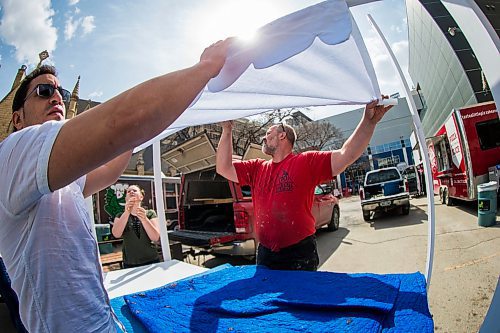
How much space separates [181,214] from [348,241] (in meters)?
4.87

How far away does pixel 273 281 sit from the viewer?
75.7 inches

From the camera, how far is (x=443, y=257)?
16.8 ft

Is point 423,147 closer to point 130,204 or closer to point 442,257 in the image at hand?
point 130,204

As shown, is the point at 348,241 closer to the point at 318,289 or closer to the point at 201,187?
the point at 201,187

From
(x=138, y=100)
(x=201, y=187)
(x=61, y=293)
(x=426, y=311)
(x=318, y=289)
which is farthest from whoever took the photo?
(x=201, y=187)

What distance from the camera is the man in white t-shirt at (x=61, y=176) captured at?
0.52 m

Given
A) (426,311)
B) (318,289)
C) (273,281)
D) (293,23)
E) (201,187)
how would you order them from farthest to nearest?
(201,187) → (273,281) → (318,289) → (293,23) → (426,311)

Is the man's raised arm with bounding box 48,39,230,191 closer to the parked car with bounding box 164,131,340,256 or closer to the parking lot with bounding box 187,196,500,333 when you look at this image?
the parking lot with bounding box 187,196,500,333

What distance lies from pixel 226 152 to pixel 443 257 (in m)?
4.98

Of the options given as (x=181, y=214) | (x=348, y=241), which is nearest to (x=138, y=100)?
(x=181, y=214)

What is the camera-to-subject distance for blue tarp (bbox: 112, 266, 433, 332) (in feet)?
4.20

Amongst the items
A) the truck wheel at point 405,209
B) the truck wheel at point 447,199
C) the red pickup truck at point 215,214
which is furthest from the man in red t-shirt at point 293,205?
the truck wheel at point 447,199

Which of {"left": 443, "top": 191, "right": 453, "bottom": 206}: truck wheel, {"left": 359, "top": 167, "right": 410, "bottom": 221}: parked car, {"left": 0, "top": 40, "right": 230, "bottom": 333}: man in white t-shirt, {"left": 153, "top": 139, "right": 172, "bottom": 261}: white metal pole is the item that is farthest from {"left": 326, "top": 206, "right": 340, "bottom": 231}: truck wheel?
{"left": 0, "top": 40, "right": 230, "bottom": 333}: man in white t-shirt

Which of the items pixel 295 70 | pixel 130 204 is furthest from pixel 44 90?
pixel 130 204
